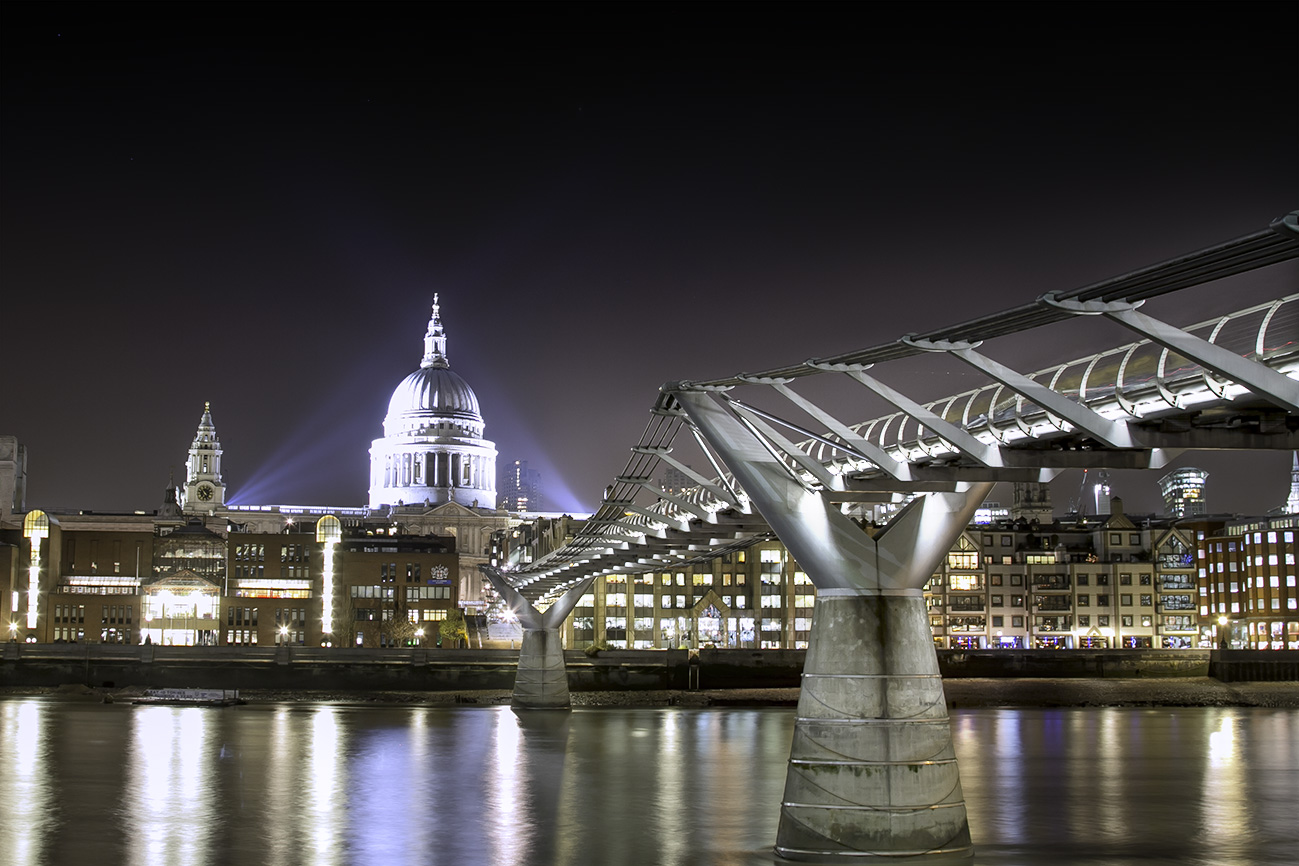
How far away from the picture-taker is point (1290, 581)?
120625 mm

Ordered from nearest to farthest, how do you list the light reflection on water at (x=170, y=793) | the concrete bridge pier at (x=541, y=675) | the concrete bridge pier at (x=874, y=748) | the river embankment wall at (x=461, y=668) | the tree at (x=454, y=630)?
the concrete bridge pier at (x=874, y=748) → the light reflection on water at (x=170, y=793) → the concrete bridge pier at (x=541, y=675) → the river embankment wall at (x=461, y=668) → the tree at (x=454, y=630)

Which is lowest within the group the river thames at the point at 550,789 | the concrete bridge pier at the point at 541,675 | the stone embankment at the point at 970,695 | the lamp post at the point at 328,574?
the stone embankment at the point at 970,695

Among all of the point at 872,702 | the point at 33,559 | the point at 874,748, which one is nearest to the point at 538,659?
the point at 872,702

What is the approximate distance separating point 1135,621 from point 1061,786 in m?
83.5

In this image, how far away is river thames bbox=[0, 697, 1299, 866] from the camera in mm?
32344

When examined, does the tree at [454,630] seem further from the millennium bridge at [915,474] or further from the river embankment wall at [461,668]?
the millennium bridge at [915,474]

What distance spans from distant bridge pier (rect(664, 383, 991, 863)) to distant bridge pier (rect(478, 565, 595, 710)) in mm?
49959

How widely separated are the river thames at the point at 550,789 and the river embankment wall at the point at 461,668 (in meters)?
20.8

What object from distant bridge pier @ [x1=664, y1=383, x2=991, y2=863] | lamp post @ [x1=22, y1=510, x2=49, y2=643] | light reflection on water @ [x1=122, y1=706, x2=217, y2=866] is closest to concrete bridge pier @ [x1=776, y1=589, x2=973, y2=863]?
distant bridge pier @ [x1=664, y1=383, x2=991, y2=863]

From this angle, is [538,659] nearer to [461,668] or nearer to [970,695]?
[461,668]

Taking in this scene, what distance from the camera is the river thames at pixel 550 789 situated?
3234 cm

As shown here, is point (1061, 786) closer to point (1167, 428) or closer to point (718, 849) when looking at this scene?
point (718, 849)

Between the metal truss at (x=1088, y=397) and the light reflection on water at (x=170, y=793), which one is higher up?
the metal truss at (x=1088, y=397)

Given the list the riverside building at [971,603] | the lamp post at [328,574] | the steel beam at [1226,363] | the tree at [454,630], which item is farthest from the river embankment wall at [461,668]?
the steel beam at [1226,363]
